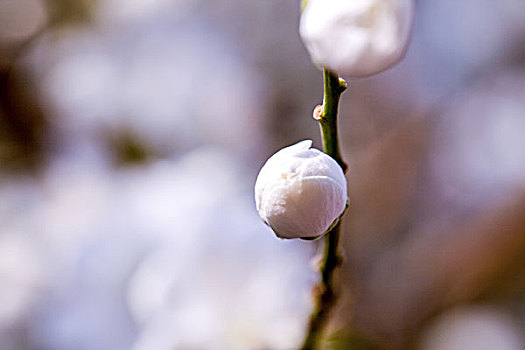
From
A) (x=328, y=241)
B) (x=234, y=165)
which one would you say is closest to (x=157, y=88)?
(x=234, y=165)

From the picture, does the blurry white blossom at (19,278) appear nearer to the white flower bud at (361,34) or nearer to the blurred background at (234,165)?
the blurred background at (234,165)

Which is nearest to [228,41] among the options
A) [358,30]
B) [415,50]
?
[415,50]

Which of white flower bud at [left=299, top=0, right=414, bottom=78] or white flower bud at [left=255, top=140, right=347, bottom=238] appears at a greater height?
white flower bud at [left=299, top=0, right=414, bottom=78]

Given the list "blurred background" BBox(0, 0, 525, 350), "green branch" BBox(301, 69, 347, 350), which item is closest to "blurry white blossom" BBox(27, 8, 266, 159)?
"blurred background" BBox(0, 0, 525, 350)

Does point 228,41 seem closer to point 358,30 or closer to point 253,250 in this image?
point 253,250

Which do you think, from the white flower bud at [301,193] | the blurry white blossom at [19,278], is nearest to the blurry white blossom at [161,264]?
the blurry white blossom at [19,278]

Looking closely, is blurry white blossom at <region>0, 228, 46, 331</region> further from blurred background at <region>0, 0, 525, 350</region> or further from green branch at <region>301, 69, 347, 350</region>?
green branch at <region>301, 69, 347, 350</region>

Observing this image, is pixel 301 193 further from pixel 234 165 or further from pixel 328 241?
pixel 234 165

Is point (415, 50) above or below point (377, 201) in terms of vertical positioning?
above
